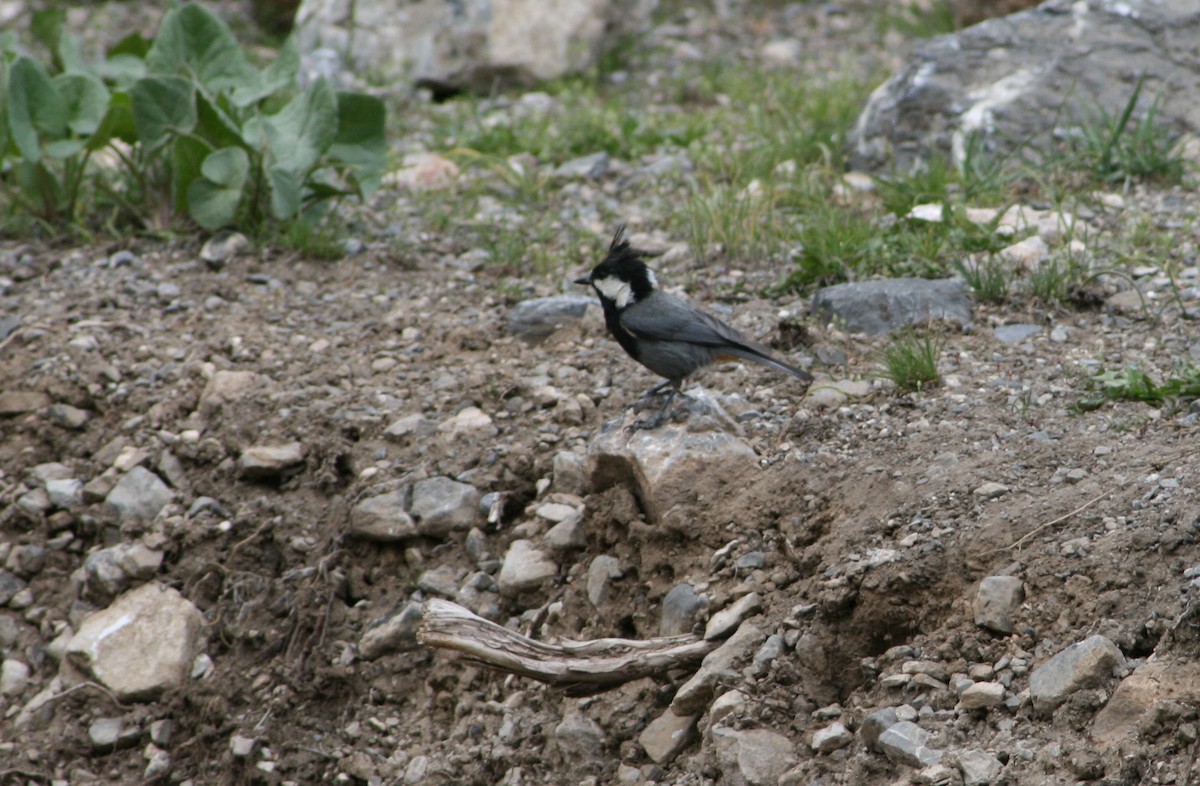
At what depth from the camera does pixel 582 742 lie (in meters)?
3.98

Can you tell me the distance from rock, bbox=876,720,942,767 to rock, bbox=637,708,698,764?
65cm

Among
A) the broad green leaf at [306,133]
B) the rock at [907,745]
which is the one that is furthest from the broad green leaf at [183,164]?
the rock at [907,745]

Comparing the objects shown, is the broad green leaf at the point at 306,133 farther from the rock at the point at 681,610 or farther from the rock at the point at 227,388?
the rock at the point at 681,610

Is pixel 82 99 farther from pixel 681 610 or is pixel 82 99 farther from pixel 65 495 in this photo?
pixel 681 610

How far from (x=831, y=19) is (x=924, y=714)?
Result: 24.4 feet

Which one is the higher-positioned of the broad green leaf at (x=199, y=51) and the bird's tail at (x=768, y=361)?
the broad green leaf at (x=199, y=51)

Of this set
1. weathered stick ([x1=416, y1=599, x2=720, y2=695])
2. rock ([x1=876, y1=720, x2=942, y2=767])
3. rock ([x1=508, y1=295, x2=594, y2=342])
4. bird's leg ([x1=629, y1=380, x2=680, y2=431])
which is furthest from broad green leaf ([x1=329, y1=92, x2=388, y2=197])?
rock ([x1=876, y1=720, x2=942, y2=767])

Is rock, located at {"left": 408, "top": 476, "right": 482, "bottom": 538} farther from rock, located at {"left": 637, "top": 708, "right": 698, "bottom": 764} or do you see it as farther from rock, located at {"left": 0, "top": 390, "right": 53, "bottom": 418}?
rock, located at {"left": 0, "top": 390, "right": 53, "bottom": 418}

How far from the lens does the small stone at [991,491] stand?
156 inches

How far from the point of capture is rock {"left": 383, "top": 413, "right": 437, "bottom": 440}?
514 centimetres

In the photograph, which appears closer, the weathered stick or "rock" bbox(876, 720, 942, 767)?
"rock" bbox(876, 720, 942, 767)

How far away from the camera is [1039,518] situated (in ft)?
12.3

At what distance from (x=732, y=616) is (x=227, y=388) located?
2.54 metres

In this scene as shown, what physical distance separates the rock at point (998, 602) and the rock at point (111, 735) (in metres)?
2.97
